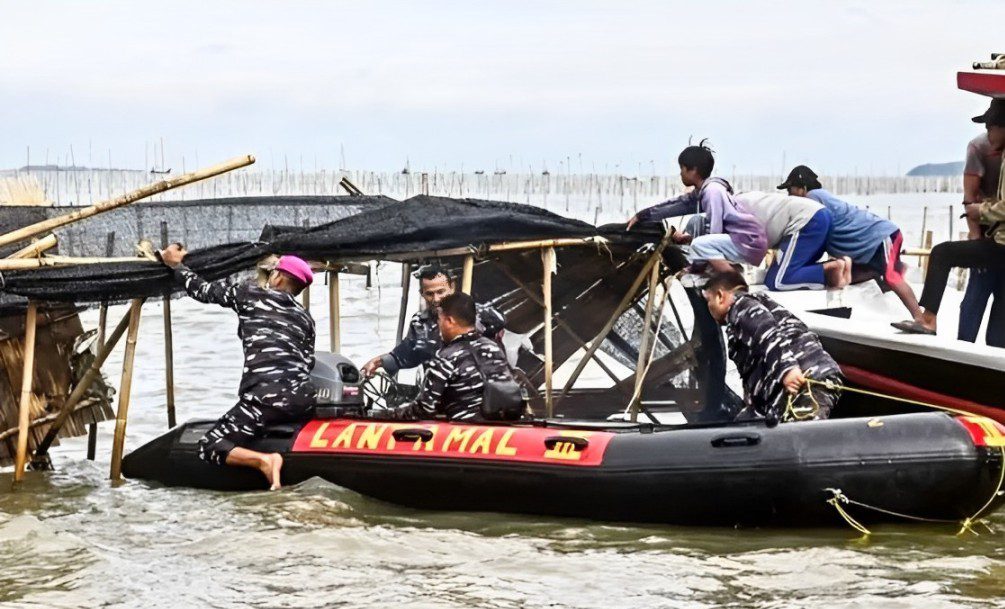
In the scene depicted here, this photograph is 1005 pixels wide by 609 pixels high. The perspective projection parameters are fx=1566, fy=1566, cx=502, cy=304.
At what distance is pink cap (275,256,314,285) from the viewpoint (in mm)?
10156

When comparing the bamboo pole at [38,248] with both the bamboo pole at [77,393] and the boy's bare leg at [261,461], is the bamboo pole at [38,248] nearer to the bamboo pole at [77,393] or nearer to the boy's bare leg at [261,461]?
the bamboo pole at [77,393]

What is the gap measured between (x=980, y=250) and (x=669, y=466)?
3178mm

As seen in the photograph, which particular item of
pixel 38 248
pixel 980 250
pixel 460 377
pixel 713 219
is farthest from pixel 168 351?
pixel 980 250

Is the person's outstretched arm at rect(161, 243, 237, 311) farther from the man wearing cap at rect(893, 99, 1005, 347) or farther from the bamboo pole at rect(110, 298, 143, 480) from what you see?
the man wearing cap at rect(893, 99, 1005, 347)

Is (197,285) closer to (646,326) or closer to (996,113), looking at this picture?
(646,326)

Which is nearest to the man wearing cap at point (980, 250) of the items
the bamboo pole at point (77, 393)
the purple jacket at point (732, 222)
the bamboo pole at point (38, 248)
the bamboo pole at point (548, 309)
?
the purple jacket at point (732, 222)

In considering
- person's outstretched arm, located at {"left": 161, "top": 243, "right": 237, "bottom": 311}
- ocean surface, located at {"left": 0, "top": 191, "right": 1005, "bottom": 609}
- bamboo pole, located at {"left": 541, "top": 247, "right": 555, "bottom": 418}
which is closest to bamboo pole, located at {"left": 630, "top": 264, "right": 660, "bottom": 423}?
bamboo pole, located at {"left": 541, "top": 247, "right": 555, "bottom": 418}

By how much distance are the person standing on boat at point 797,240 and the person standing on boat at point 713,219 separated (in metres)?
0.19

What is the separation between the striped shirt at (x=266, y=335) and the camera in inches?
396

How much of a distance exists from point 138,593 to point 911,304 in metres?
6.27

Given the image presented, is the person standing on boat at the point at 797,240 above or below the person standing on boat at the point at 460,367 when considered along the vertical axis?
above

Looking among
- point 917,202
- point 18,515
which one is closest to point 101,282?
point 18,515

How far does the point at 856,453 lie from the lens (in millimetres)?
8633

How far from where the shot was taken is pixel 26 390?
34.9 feet
